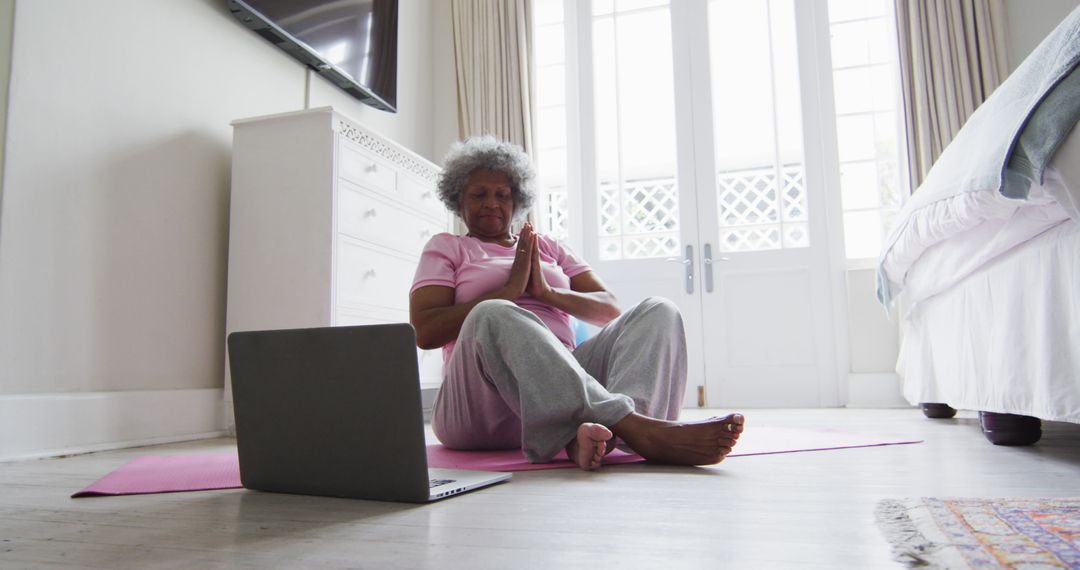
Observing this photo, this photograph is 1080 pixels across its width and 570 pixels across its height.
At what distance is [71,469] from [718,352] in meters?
2.94

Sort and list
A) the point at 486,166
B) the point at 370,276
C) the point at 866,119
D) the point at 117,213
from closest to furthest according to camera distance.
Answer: the point at 486,166, the point at 117,213, the point at 370,276, the point at 866,119

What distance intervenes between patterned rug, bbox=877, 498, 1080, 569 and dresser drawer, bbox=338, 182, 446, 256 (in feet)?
6.73

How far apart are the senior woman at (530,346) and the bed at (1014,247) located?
0.62 metres

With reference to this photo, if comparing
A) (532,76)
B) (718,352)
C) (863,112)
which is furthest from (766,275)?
(532,76)

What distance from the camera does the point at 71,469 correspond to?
5.10 ft

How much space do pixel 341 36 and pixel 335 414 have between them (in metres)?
2.51

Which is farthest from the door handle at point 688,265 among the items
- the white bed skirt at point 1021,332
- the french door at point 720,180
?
the white bed skirt at point 1021,332

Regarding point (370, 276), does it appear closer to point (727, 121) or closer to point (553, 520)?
point (553, 520)

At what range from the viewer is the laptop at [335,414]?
986 millimetres

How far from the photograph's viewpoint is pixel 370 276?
8.77 feet

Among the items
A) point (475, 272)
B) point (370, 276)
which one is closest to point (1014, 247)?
point (475, 272)

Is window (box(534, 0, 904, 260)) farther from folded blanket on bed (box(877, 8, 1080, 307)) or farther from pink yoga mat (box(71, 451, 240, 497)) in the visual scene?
pink yoga mat (box(71, 451, 240, 497))

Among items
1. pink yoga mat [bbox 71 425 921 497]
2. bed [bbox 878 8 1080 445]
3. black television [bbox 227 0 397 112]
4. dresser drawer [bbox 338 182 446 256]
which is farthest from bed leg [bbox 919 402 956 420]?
→ black television [bbox 227 0 397 112]

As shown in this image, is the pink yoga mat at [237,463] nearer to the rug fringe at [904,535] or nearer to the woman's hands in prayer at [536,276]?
the woman's hands in prayer at [536,276]
